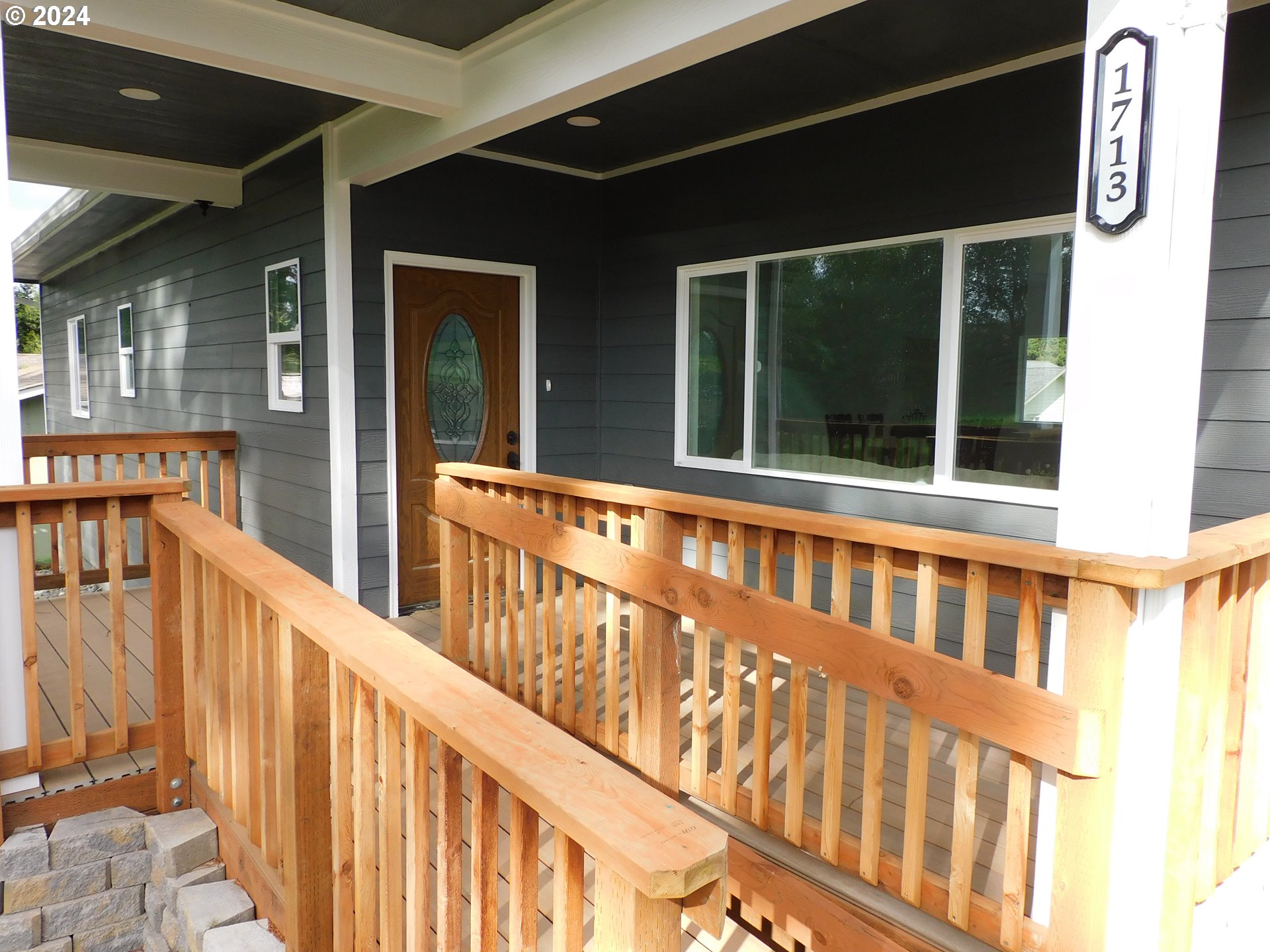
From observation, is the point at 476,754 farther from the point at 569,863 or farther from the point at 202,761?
the point at 202,761

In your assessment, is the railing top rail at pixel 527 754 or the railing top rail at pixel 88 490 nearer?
the railing top rail at pixel 527 754

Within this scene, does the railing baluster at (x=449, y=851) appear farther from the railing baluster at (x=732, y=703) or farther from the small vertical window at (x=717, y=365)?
the small vertical window at (x=717, y=365)

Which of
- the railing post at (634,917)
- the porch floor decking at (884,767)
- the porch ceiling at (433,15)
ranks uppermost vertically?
the porch ceiling at (433,15)

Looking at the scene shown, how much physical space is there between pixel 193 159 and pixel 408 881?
225 inches

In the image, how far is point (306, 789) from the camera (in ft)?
5.95

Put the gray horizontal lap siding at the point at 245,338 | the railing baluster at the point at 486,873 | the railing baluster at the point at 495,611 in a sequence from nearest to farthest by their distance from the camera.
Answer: the railing baluster at the point at 486,873, the railing baluster at the point at 495,611, the gray horizontal lap siding at the point at 245,338

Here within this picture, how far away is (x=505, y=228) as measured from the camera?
17.8 feet

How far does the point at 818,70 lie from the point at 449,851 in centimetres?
357

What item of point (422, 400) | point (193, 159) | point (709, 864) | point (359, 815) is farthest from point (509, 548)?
point (193, 159)

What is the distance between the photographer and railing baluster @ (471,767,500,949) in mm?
1266

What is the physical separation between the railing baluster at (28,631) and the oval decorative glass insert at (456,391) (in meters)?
2.79

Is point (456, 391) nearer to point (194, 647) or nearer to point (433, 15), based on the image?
point (433, 15)

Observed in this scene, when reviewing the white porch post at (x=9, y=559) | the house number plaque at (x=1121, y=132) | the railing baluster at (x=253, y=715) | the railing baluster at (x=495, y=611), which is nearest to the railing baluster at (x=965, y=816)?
the house number plaque at (x=1121, y=132)

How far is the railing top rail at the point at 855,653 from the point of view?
169 centimetres
